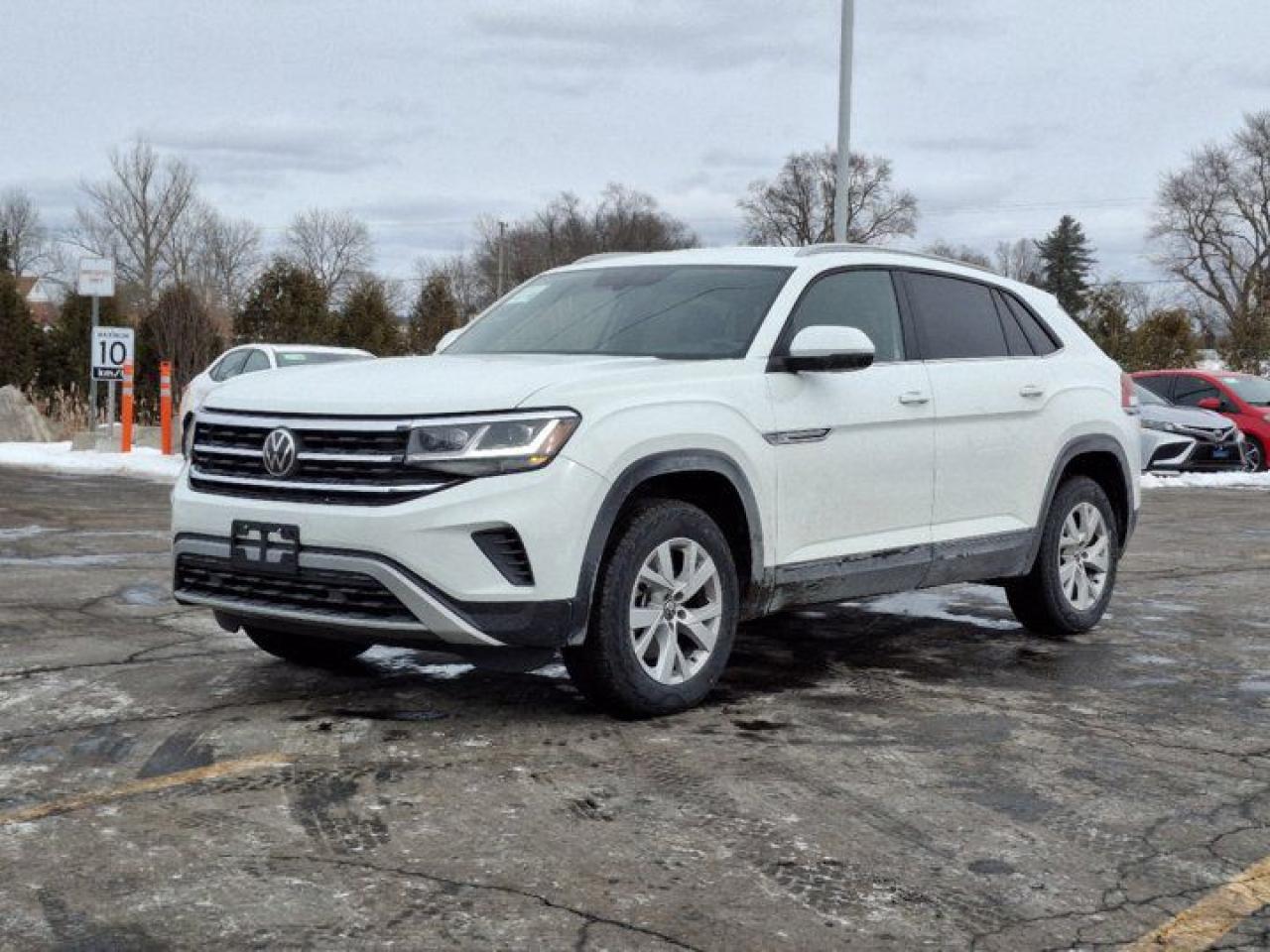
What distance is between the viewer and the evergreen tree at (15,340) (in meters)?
34.3

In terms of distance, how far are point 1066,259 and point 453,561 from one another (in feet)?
280

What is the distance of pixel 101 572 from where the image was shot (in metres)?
9.17

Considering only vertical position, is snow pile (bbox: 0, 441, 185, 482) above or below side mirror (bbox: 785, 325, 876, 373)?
below

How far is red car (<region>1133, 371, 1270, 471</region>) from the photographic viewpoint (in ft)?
73.1

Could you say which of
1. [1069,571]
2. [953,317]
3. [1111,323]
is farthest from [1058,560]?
[1111,323]

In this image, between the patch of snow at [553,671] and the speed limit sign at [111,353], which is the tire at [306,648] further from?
the speed limit sign at [111,353]

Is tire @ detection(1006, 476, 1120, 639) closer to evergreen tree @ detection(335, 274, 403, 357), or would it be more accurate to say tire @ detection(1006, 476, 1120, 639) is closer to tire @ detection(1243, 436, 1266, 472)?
tire @ detection(1243, 436, 1266, 472)

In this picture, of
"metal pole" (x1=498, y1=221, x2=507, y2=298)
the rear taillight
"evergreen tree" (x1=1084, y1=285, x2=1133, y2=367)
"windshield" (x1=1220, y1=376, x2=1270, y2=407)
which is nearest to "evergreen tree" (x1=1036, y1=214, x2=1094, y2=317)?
"metal pole" (x1=498, y1=221, x2=507, y2=298)

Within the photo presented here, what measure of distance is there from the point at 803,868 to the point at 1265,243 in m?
62.6

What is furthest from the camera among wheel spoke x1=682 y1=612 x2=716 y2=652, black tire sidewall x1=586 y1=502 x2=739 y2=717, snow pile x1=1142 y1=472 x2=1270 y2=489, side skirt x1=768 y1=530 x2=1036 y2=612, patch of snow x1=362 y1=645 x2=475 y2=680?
snow pile x1=1142 y1=472 x2=1270 y2=489

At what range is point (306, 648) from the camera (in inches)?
247

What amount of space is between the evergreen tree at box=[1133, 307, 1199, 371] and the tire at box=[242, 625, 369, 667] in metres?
31.4

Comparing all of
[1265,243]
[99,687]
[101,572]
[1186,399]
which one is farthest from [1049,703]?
[1265,243]

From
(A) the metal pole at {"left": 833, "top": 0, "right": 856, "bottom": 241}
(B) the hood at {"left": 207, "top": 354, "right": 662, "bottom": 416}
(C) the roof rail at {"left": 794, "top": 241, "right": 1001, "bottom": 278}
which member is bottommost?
(B) the hood at {"left": 207, "top": 354, "right": 662, "bottom": 416}
